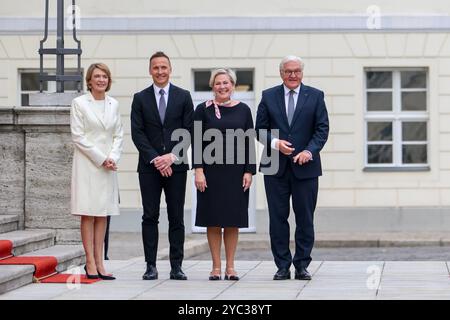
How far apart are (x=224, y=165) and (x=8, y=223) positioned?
2.67 metres

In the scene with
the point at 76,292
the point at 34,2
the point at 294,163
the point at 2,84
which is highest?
the point at 34,2

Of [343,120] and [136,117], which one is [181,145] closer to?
[136,117]

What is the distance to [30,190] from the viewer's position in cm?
1356

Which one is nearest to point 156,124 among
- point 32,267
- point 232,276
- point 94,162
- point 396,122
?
point 94,162

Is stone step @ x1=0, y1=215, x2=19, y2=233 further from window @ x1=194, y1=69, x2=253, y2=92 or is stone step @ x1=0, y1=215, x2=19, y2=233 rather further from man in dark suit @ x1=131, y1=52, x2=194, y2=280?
window @ x1=194, y1=69, x2=253, y2=92

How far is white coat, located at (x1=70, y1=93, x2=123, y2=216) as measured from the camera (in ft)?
38.3

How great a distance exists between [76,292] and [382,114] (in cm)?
1246

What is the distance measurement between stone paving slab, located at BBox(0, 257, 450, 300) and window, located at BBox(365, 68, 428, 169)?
924cm

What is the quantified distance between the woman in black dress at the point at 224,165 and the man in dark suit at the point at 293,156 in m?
0.21

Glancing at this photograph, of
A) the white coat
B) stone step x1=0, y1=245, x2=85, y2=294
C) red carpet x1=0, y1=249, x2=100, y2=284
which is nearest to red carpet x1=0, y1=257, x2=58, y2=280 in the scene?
red carpet x1=0, y1=249, x2=100, y2=284

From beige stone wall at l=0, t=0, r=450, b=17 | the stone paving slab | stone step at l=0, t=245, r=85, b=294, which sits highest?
beige stone wall at l=0, t=0, r=450, b=17

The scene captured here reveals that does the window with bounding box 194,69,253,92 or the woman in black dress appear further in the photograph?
the window with bounding box 194,69,253,92

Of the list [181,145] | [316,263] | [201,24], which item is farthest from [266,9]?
[181,145]

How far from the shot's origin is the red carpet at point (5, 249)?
11852 millimetres
